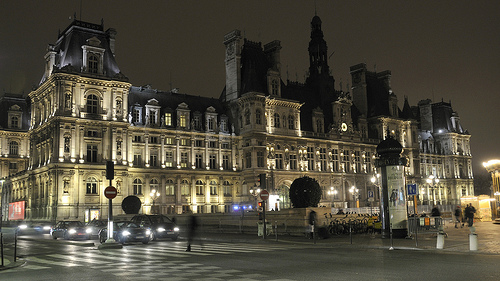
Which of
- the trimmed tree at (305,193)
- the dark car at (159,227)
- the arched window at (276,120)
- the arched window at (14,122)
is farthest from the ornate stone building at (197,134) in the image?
the dark car at (159,227)

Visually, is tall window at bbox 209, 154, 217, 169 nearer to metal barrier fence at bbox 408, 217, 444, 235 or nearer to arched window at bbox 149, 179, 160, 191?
arched window at bbox 149, 179, 160, 191

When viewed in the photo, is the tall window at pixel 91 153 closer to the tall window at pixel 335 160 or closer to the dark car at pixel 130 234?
the dark car at pixel 130 234

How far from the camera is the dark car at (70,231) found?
34969mm

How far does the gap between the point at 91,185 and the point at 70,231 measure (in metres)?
21.6

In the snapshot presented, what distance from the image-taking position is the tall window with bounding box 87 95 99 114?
56938 millimetres

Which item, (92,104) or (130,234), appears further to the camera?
(92,104)

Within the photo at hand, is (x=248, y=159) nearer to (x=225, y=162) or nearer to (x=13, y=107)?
(x=225, y=162)

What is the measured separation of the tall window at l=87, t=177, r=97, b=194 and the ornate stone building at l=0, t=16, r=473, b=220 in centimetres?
25

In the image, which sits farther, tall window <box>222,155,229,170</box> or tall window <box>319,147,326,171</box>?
tall window <box>319,147,326,171</box>

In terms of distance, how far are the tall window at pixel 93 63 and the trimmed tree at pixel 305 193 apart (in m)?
33.5

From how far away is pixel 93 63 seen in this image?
58.0 metres

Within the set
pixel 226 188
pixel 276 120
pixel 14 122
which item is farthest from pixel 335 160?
pixel 14 122

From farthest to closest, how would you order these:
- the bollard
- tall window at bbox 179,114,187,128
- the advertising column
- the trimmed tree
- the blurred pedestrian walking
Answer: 1. tall window at bbox 179,114,187,128
2. the trimmed tree
3. the advertising column
4. the blurred pedestrian walking
5. the bollard

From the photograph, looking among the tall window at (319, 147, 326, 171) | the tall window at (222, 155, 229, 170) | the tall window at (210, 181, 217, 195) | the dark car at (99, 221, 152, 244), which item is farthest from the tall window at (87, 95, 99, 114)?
the tall window at (319, 147, 326, 171)
